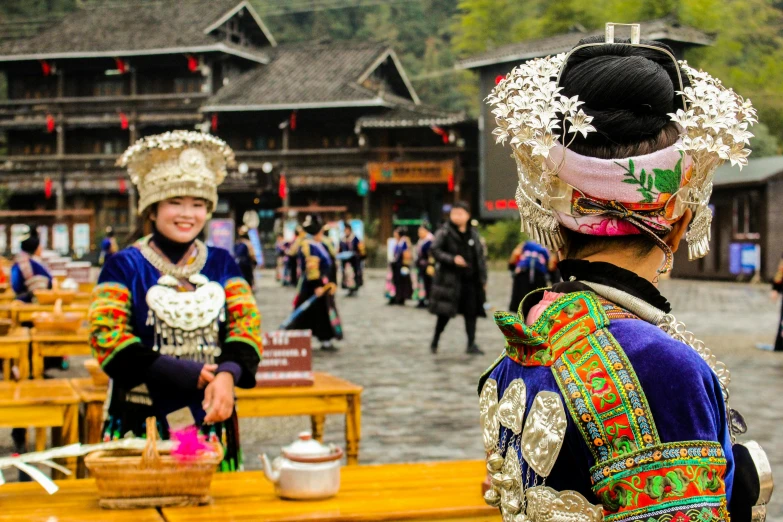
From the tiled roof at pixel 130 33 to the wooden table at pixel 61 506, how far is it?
41.3 metres

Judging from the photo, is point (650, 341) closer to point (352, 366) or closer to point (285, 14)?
point (352, 366)

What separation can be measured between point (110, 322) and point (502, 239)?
32916 mm

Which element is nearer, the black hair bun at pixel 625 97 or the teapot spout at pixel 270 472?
the black hair bun at pixel 625 97

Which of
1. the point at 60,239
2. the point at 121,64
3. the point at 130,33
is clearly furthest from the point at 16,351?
the point at 130,33

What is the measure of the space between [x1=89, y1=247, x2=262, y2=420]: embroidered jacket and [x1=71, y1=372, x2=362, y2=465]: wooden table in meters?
1.57

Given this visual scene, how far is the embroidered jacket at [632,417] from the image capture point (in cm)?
165

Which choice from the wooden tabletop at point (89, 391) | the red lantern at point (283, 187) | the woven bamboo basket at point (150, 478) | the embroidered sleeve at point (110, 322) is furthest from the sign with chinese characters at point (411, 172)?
the woven bamboo basket at point (150, 478)

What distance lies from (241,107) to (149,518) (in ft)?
130

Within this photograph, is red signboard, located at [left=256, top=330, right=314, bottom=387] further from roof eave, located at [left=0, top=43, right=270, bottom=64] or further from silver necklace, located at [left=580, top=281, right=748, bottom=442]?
roof eave, located at [left=0, top=43, right=270, bottom=64]

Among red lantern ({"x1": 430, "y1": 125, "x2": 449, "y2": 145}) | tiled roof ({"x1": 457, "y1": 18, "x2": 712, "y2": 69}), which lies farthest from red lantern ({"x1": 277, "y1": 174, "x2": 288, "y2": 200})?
tiled roof ({"x1": 457, "y1": 18, "x2": 712, "y2": 69})

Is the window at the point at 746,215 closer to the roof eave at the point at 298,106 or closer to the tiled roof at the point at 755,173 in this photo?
the tiled roof at the point at 755,173

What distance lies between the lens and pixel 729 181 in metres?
29.6

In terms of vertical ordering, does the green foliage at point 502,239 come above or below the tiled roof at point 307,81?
below

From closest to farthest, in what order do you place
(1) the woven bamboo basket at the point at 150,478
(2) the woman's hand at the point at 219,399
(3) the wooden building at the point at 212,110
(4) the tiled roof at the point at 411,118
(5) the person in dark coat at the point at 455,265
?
(1) the woven bamboo basket at the point at 150,478
(2) the woman's hand at the point at 219,399
(5) the person in dark coat at the point at 455,265
(4) the tiled roof at the point at 411,118
(3) the wooden building at the point at 212,110
